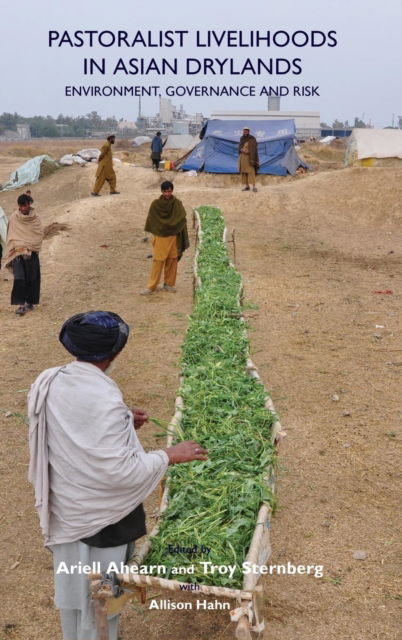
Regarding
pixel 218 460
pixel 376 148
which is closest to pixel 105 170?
pixel 376 148

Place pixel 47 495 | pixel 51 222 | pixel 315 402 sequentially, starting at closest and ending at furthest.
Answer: pixel 47 495
pixel 315 402
pixel 51 222

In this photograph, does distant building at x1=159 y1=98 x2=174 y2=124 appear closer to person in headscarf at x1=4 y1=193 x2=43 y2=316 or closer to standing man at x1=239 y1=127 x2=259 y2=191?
standing man at x1=239 y1=127 x2=259 y2=191

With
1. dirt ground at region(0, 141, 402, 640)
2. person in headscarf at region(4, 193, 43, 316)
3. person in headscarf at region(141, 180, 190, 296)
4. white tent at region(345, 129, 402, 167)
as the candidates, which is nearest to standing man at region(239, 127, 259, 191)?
dirt ground at region(0, 141, 402, 640)

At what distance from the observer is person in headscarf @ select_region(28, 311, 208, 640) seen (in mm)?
2191

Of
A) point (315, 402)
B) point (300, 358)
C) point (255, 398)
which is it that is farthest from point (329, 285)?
point (255, 398)

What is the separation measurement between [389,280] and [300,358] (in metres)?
4.08

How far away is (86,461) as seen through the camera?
2.20 m

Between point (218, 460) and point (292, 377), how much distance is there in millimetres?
2760

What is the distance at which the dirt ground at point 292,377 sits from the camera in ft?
10.5

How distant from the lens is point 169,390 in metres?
5.73

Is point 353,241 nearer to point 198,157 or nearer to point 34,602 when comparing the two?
point 198,157

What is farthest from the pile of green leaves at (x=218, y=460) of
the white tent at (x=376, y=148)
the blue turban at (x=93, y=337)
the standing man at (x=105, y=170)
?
the white tent at (x=376, y=148)

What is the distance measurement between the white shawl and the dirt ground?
106 cm

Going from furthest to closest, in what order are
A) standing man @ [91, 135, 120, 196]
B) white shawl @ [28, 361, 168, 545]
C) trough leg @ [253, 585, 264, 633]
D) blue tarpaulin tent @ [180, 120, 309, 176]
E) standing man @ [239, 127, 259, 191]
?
blue tarpaulin tent @ [180, 120, 309, 176], standing man @ [91, 135, 120, 196], standing man @ [239, 127, 259, 191], trough leg @ [253, 585, 264, 633], white shawl @ [28, 361, 168, 545]
